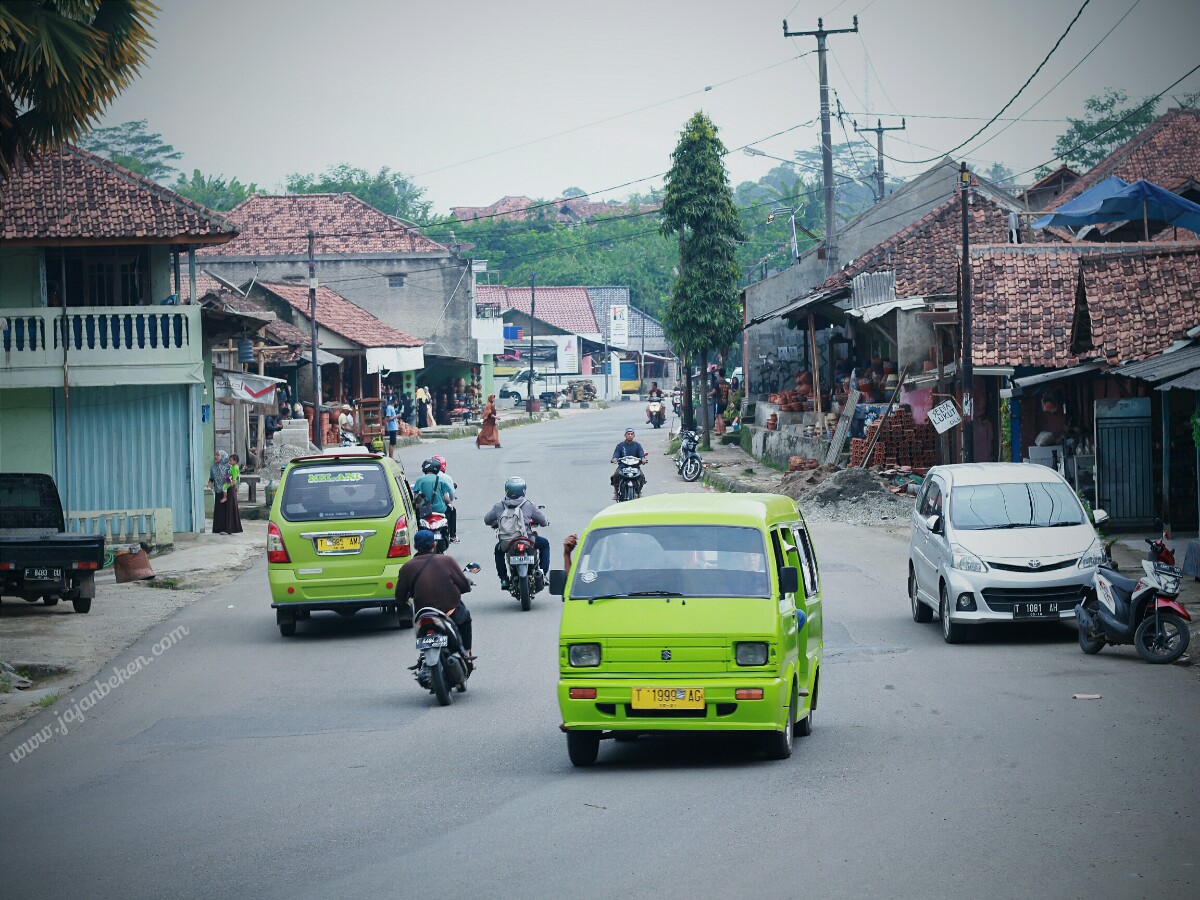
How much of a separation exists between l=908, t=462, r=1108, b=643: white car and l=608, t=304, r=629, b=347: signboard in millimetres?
85413

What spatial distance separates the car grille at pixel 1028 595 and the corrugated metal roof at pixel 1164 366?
5.76 metres

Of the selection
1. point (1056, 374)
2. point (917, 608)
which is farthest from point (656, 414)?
point (917, 608)

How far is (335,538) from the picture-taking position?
17.2 m

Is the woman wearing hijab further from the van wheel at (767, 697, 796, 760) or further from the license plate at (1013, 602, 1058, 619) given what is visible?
the van wheel at (767, 697, 796, 760)

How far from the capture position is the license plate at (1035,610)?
51.0 feet

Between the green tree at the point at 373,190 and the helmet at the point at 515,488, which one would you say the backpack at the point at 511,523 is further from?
the green tree at the point at 373,190

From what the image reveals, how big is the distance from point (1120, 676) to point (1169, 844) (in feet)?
20.4

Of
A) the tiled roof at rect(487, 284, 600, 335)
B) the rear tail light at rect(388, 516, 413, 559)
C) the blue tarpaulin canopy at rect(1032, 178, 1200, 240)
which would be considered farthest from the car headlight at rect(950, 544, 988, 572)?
the tiled roof at rect(487, 284, 600, 335)

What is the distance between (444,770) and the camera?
10141 mm

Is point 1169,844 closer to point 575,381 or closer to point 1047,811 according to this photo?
point 1047,811

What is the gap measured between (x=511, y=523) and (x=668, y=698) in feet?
30.8

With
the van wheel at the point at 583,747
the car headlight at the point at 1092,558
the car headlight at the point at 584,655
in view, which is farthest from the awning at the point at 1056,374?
the car headlight at the point at 584,655

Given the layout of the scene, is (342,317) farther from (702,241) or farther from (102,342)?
(102,342)

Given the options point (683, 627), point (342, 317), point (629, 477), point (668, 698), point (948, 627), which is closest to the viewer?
point (668, 698)
